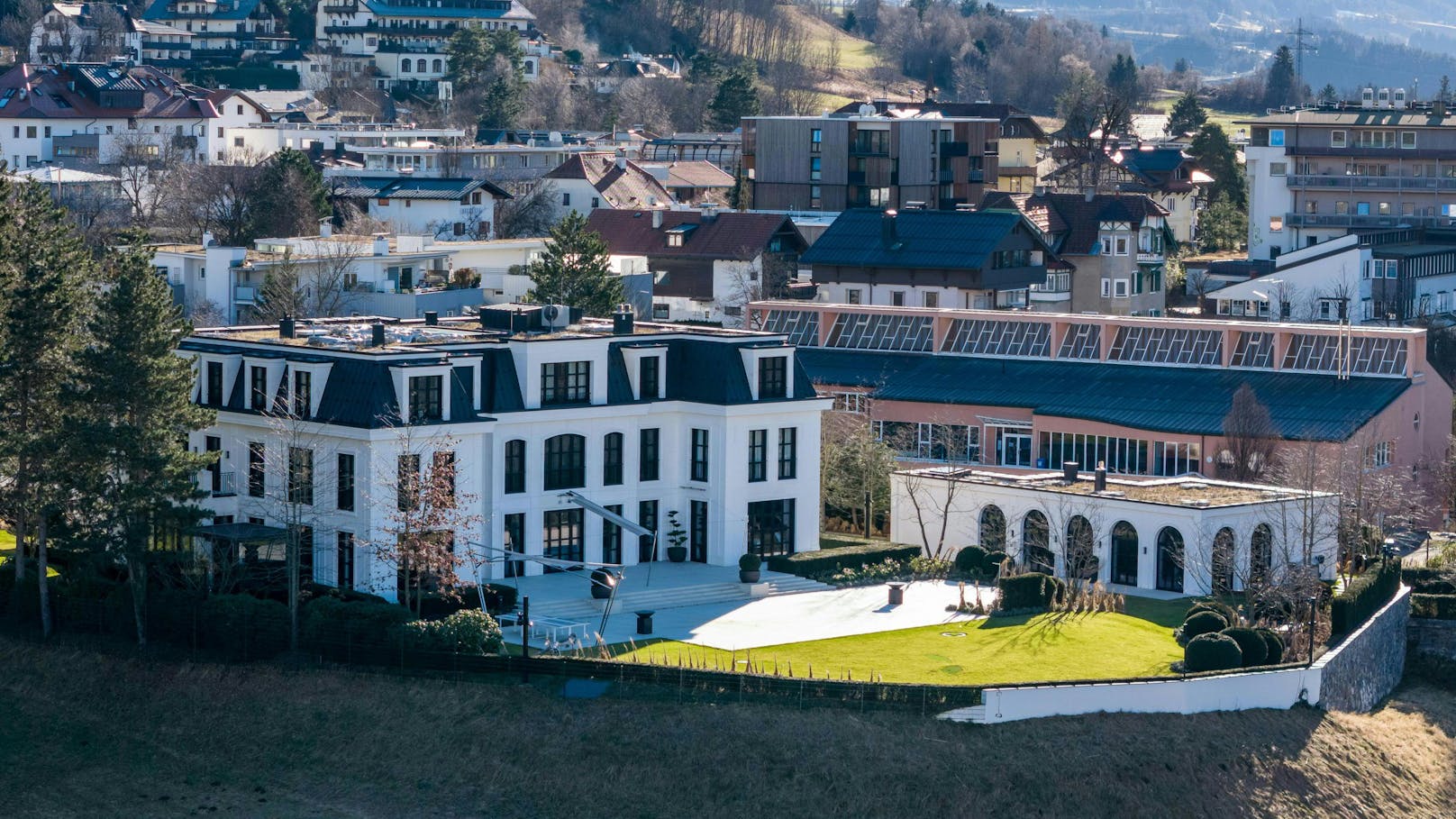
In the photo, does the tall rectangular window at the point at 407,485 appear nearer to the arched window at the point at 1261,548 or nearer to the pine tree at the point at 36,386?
the pine tree at the point at 36,386

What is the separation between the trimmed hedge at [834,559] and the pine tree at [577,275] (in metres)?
22.8

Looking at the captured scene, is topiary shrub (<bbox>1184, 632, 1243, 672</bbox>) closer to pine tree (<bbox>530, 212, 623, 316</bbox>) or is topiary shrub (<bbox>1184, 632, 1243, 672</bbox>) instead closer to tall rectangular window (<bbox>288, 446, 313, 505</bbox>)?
tall rectangular window (<bbox>288, 446, 313, 505</bbox>)

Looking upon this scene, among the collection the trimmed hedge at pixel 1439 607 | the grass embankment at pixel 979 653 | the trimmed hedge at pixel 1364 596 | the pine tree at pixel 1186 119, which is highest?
the pine tree at pixel 1186 119

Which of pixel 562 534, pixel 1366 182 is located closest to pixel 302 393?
pixel 562 534

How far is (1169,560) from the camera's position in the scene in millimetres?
66500

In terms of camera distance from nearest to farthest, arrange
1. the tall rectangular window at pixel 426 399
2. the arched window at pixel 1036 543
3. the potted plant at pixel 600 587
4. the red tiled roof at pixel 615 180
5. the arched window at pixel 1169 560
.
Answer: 1. the potted plant at pixel 600 587
2. the tall rectangular window at pixel 426 399
3. the arched window at pixel 1169 560
4. the arched window at pixel 1036 543
5. the red tiled roof at pixel 615 180

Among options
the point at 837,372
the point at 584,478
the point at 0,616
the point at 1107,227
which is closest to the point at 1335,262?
the point at 1107,227

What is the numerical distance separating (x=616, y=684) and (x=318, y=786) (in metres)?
7.10

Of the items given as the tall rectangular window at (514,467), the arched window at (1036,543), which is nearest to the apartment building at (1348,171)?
the arched window at (1036,543)

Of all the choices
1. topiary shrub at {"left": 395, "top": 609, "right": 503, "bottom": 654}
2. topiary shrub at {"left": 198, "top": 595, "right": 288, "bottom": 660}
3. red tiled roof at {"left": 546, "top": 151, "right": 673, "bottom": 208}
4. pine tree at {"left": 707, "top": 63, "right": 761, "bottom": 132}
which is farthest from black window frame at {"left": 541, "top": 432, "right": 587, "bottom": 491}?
pine tree at {"left": 707, "top": 63, "right": 761, "bottom": 132}

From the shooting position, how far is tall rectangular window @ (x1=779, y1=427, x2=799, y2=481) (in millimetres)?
67562

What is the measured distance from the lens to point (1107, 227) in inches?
4488

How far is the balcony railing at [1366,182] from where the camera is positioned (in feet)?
433

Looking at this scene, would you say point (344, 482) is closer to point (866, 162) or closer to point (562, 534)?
point (562, 534)
